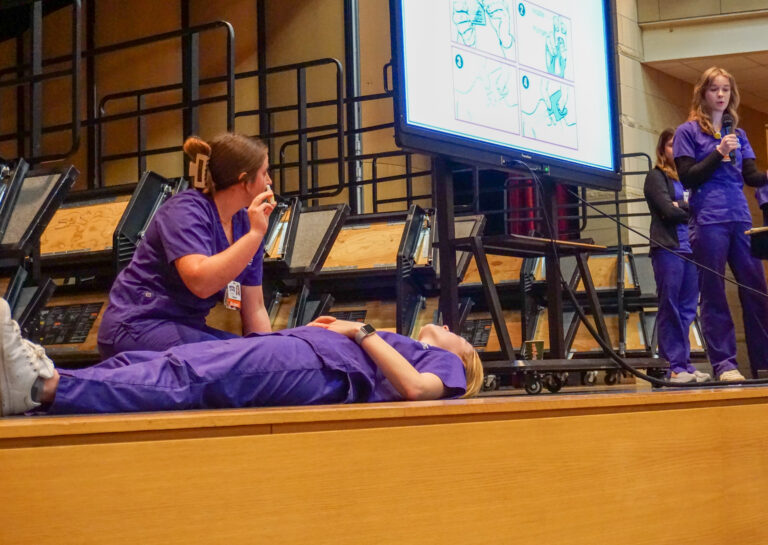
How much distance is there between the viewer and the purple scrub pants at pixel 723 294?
4371 millimetres

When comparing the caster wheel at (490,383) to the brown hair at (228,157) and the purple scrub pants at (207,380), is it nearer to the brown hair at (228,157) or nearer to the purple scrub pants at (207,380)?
the brown hair at (228,157)

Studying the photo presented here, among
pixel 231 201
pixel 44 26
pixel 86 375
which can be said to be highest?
pixel 44 26

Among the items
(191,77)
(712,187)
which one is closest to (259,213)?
(712,187)

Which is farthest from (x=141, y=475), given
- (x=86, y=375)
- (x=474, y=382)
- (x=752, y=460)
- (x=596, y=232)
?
(x=596, y=232)

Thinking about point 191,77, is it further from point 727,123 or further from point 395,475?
point 395,475

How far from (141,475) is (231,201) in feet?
5.32

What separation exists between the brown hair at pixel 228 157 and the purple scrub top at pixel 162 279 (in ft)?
0.25

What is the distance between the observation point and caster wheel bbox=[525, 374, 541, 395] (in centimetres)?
320

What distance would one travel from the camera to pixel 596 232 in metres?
9.48

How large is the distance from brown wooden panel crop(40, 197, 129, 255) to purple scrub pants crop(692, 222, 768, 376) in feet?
9.10

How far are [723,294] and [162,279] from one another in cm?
275

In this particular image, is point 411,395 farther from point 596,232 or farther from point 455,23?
point 596,232

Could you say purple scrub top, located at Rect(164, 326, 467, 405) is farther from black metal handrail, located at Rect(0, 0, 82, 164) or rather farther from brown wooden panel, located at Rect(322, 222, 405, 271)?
brown wooden panel, located at Rect(322, 222, 405, 271)

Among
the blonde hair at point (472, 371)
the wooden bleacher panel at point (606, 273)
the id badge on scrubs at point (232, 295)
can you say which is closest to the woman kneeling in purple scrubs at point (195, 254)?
the id badge on scrubs at point (232, 295)
